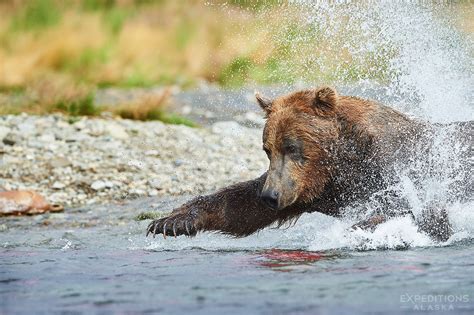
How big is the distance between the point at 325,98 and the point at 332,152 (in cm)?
40

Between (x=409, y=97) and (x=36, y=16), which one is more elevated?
(x=36, y=16)

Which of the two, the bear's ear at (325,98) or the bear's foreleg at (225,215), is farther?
the bear's foreleg at (225,215)

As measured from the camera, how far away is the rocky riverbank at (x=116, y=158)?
12.0 metres

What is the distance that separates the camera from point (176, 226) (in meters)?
8.48

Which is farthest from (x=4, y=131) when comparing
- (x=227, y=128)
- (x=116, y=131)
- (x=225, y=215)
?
(x=225, y=215)

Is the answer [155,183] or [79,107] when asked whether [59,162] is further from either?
[79,107]

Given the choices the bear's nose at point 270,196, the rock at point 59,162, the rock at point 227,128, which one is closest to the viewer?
the bear's nose at point 270,196

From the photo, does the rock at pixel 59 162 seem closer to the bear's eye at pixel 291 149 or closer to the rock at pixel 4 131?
the rock at pixel 4 131

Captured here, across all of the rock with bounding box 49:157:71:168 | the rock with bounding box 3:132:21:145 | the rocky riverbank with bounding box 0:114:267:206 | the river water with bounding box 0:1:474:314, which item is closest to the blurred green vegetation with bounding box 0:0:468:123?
the rocky riverbank with bounding box 0:114:267:206

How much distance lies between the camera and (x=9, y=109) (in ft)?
50.6

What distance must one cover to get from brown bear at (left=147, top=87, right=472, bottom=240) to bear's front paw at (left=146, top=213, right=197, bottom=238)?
2.20ft

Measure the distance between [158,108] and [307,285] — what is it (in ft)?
31.6

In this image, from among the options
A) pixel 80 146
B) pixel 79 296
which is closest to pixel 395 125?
pixel 79 296

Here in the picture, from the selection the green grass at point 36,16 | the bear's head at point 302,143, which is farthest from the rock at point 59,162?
the green grass at point 36,16
